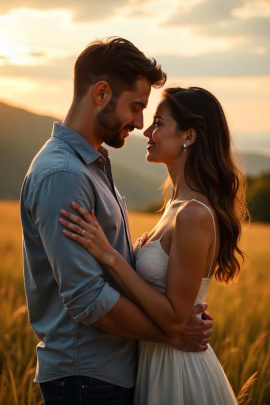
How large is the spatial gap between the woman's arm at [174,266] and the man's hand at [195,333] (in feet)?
0.34

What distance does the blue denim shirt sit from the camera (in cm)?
242

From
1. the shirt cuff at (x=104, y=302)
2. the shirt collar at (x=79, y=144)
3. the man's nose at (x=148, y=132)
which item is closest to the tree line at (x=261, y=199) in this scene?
the man's nose at (x=148, y=132)

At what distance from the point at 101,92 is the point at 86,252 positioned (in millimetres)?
760

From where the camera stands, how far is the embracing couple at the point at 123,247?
8.03ft

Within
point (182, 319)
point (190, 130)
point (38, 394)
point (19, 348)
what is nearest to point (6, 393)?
point (38, 394)

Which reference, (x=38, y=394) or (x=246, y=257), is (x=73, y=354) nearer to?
(x=246, y=257)

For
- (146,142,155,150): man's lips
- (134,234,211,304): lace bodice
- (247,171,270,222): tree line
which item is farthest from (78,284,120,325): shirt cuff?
(247,171,270,222): tree line

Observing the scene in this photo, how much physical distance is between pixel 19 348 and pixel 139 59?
8.70 feet

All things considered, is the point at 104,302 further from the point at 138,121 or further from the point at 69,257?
the point at 138,121

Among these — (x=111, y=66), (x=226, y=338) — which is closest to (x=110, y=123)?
(x=111, y=66)

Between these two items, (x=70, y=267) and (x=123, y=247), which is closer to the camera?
(x=70, y=267)

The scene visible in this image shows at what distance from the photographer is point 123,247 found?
107 inches

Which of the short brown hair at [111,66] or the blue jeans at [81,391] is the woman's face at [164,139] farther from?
the blue jeans at [81,391]

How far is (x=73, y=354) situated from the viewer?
2588 millimetres
